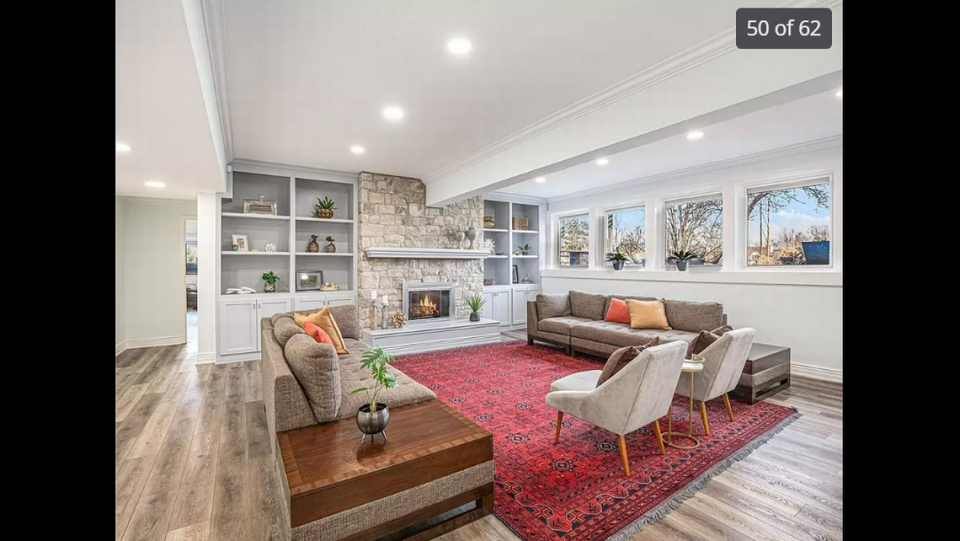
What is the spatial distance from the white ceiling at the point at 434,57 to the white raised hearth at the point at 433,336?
8.59 feet

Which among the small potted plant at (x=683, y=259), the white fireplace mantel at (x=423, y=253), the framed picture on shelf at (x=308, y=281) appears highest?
the white fireplace mantel at (x=423, y=253)

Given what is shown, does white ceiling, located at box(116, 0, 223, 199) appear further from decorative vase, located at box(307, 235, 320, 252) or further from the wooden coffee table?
the wooden coffee table

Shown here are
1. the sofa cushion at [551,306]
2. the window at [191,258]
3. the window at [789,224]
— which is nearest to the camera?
the window at [789,224]

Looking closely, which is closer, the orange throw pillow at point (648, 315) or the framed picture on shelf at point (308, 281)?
the orange throw pillow at point (648, 315)

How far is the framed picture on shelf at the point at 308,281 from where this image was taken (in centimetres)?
595

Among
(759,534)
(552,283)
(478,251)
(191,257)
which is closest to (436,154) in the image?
(478,251)

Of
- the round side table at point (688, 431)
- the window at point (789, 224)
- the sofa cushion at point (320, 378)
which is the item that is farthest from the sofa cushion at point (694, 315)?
the sofa cushion at point (320, 378)

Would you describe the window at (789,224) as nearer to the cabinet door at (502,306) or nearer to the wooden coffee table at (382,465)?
the cabinet door at (502,306)

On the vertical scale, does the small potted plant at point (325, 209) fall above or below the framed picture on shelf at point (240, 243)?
above

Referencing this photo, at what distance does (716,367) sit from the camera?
9.71 ft

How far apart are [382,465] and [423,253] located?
437 centimetres
